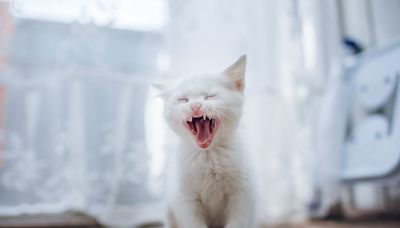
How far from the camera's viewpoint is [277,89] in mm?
1512

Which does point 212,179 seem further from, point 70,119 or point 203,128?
point 70,119

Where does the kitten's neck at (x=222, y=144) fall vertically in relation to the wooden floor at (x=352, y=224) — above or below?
above

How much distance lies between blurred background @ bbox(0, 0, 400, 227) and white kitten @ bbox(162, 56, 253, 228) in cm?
31

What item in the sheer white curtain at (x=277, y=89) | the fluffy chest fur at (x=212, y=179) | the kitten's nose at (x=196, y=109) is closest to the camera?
the kitten's nose at (x=196, y=109)

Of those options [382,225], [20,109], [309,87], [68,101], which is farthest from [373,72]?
[20,109]

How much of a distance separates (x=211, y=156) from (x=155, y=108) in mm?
556

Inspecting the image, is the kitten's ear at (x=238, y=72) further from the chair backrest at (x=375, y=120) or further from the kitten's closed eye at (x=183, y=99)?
the chair backrest at (x=375, y=120)

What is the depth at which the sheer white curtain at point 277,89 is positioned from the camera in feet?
4.58

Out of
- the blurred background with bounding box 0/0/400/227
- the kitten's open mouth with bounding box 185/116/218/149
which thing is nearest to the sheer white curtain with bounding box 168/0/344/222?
the blurred background with bounding box 0/0/400/227

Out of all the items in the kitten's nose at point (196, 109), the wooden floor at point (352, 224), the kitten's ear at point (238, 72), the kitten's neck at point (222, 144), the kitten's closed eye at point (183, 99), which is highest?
the kitten's ear at point (238, 72)

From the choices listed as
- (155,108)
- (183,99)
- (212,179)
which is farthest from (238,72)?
(155,108)

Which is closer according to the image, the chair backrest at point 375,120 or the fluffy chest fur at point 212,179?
the fluffy chest fur at point 212,179

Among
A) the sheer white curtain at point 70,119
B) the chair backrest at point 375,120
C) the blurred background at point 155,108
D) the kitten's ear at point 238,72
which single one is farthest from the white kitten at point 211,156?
the chair backrest at point 375,120

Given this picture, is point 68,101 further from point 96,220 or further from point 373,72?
point 373,72
